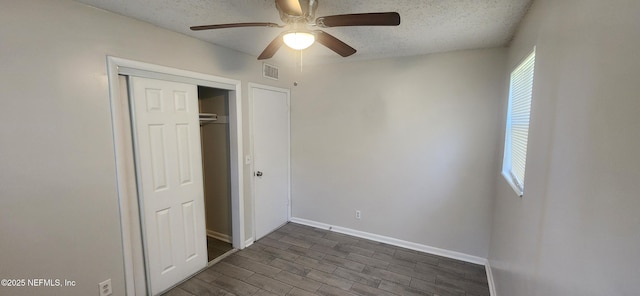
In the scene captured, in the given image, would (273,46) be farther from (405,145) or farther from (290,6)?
(405,145)

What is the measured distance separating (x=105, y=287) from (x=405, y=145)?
123 inches

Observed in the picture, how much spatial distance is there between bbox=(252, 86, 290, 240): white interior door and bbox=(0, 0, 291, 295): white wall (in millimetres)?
1427

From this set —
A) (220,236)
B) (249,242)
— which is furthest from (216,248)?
(249,242)

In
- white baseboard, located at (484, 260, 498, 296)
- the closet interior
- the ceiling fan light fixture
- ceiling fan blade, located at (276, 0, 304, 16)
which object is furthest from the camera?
the closet interior

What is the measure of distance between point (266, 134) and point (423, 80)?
210 centimetres

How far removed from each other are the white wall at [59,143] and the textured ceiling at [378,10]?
254 mm

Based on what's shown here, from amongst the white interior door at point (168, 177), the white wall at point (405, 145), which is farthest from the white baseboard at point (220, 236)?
the white wall at point (405, 145)

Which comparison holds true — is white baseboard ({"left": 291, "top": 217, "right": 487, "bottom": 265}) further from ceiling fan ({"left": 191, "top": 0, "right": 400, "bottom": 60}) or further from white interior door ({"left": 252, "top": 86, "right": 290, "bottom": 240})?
ceiling fan ({"left": 191, "top": 0, "right": 400, "bottom": 60})

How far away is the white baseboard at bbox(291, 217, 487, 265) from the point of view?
283 centimetres

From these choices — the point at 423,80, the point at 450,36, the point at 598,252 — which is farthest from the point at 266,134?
the point at 598,252

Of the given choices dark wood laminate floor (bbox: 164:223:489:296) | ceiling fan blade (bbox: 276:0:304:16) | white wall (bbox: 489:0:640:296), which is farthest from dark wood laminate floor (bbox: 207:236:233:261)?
white wall (bbox: 489:0:640:296)

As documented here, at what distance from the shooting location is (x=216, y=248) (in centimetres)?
309

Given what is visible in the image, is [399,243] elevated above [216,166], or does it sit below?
below

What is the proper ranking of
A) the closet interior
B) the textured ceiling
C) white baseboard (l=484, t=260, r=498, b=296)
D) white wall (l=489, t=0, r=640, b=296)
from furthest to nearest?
the closet interior < white baseboard (l=484, t=260, r=498, b=296) < the textured ceiling < white wall (l=489, t=0, r=640, b=296)
